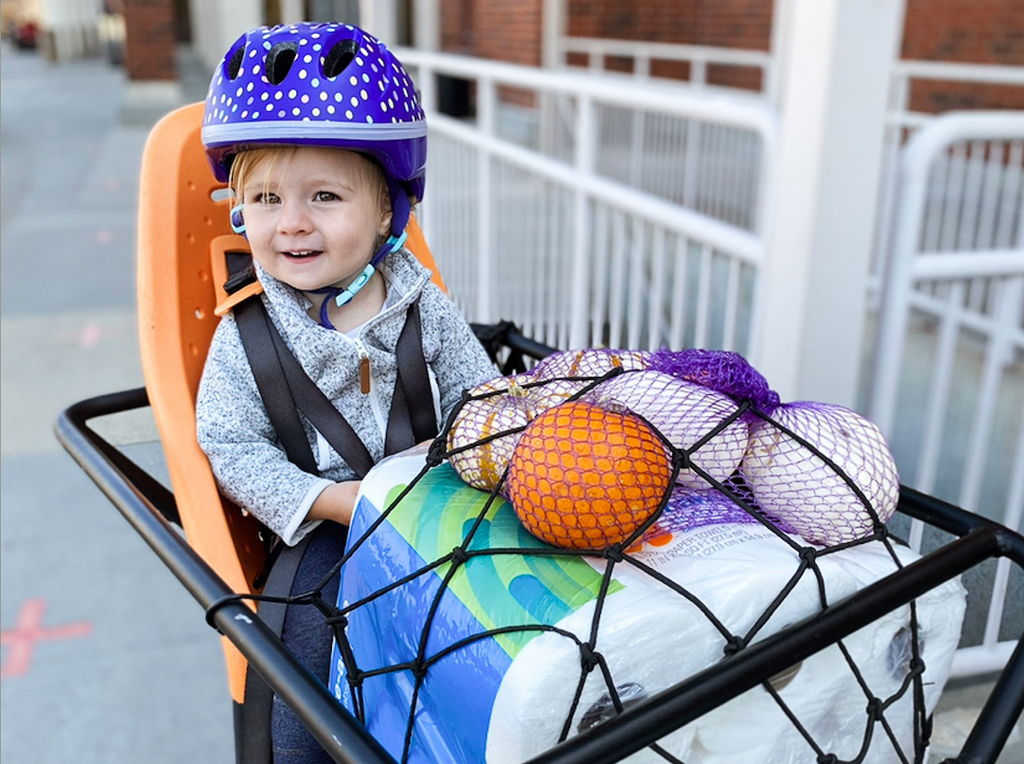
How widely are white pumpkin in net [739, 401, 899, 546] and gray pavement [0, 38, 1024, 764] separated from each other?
4.24 feet

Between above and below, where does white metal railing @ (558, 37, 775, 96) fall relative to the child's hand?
above

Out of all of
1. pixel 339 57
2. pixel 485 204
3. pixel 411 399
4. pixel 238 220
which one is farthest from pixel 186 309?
pixel 485 204

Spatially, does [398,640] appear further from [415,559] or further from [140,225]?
[140,225]

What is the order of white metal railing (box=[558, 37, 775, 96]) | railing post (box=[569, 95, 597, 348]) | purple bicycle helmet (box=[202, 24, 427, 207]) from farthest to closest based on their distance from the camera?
white metal railing (box=[558, 37, 775, 96]), railing post (box=[569, 95, 597, 348]), purple bicycle helmet (box=[202, 24, 427, 207])

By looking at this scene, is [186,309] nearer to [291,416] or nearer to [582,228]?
[291,416]

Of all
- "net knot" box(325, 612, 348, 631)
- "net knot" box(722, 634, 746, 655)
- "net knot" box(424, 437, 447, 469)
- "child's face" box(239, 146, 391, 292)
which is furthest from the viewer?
"child's face" box(239, 146, 391, 292)

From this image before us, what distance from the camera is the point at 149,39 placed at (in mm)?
12750

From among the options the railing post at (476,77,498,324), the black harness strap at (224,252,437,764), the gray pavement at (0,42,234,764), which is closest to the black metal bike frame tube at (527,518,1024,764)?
the black harness strap at (224,252,437,764)

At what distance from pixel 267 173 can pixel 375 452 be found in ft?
1.59

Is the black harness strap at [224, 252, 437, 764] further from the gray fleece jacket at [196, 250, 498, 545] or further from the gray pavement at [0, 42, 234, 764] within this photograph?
the gray pavement at [0, 42, 234, 764]

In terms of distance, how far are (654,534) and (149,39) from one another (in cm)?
1349

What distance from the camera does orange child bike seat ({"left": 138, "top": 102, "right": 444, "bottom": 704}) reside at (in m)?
1.54

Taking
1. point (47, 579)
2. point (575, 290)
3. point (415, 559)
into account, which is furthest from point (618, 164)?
point (415, 559)

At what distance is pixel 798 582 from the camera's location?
3.25ft
